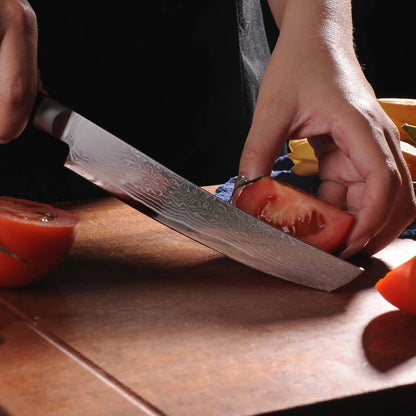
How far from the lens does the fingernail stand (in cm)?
119

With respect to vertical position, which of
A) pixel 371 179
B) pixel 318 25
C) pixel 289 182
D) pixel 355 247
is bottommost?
pixel 289 182

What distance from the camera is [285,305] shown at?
1.06 meters

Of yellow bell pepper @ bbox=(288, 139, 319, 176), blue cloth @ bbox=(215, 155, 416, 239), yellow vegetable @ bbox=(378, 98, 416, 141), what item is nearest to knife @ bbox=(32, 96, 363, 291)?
blue cloth @ bbox=(215, 155, 416, 239)

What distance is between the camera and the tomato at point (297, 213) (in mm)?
1191

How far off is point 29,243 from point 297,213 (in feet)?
1.45

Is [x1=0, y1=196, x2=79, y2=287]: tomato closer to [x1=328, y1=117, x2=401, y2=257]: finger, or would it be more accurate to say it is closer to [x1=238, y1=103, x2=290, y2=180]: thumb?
[x1=238, y1=103, x2=290, y2=180]: thumb

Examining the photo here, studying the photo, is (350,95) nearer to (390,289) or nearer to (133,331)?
(390,289)

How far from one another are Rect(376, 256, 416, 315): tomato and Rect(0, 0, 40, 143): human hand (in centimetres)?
62

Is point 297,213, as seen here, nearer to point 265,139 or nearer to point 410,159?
point 265,139

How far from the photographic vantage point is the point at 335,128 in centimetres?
124

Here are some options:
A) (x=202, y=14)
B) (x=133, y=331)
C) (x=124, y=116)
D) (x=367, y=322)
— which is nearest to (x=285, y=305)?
(x=367, y=322)

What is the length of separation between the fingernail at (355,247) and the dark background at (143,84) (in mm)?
712

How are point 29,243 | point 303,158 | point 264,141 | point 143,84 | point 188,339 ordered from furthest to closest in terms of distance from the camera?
Answer: point 143,84 < point 303,158 < point 264,141 < point 29,243 < point 188,339

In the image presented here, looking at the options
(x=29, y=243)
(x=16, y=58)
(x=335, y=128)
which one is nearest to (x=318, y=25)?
(x=335, y=128)
